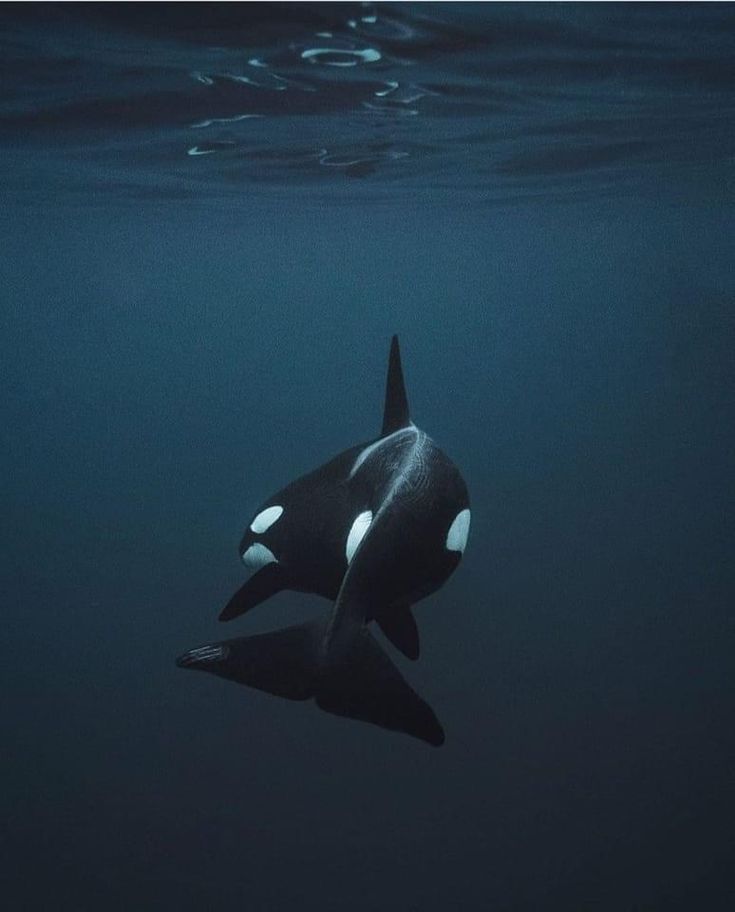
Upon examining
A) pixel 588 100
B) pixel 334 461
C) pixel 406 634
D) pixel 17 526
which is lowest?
pixel 17 526

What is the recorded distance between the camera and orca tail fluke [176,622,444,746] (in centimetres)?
518

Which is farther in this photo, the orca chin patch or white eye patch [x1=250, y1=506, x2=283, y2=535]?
white eye patch [x1=250, y1=506, x2=283, y2=535]

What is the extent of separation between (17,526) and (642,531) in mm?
16290

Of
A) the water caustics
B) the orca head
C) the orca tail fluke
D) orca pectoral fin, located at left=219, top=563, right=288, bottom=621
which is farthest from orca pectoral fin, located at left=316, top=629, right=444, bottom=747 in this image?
the water caustics

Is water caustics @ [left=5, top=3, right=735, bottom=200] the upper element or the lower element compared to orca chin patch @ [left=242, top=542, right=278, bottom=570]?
upper

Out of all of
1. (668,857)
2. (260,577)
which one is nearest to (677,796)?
(668,857)

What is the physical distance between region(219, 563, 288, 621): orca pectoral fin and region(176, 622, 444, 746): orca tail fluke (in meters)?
2.06

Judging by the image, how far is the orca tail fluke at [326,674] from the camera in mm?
5176

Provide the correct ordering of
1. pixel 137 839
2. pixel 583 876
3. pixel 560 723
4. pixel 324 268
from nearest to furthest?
pixel 583 876 < pixel 137 839 < pixel 560 723 < pixel 324 268

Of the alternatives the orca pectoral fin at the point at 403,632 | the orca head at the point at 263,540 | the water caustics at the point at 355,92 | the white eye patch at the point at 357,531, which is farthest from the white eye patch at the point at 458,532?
the water caustics at the point at 355,92

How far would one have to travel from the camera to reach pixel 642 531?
17984mm

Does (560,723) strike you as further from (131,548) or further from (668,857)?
(131,548)

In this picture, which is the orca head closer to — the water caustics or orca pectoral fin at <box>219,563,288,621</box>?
orca pectoral fin at <box>219,563,288,621</box>

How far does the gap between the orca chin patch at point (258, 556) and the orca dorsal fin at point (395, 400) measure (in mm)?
1786
